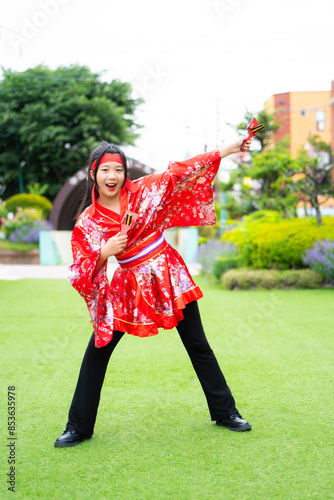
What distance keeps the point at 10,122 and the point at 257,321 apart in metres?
22.1

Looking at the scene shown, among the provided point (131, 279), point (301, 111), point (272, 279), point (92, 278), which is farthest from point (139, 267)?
point (301, 111)

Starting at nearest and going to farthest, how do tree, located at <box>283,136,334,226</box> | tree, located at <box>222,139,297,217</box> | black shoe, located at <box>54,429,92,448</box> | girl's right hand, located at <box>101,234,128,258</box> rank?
girl's right hand, located at <box>101,234,128,258</box> < black shoe, located at <box>54,429,92,448</box> < tree, located at <box>283,136,334,226</box> < tree, located at <box>222,139,297,217</box>

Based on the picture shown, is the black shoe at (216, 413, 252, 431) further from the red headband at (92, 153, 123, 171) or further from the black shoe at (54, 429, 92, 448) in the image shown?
the red headband at (92, 153, 123, 171)

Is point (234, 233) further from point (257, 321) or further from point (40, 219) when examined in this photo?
point (40, 219)

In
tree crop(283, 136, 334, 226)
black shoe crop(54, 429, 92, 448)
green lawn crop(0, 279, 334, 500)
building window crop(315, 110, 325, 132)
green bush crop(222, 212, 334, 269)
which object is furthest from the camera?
building window crop(315, 110, 325, 132)

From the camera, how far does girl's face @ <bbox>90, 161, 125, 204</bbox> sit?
2.76 metres

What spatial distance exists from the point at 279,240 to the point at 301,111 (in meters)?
12.6

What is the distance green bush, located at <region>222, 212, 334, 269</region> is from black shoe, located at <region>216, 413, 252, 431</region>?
6320 mm

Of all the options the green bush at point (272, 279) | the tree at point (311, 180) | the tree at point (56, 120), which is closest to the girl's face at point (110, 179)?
the green bush at point (272, 279)

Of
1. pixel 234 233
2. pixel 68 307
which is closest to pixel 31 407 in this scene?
pixel 68 307

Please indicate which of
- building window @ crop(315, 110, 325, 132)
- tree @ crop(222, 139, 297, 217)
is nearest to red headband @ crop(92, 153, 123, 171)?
tree @ crop(222, 139, 297, 217)

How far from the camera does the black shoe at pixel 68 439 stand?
2.69 meters

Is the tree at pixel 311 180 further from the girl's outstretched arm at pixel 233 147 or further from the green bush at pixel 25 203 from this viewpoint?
the green bush at pixel 25 203

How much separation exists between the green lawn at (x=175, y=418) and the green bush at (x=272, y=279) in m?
2.77
